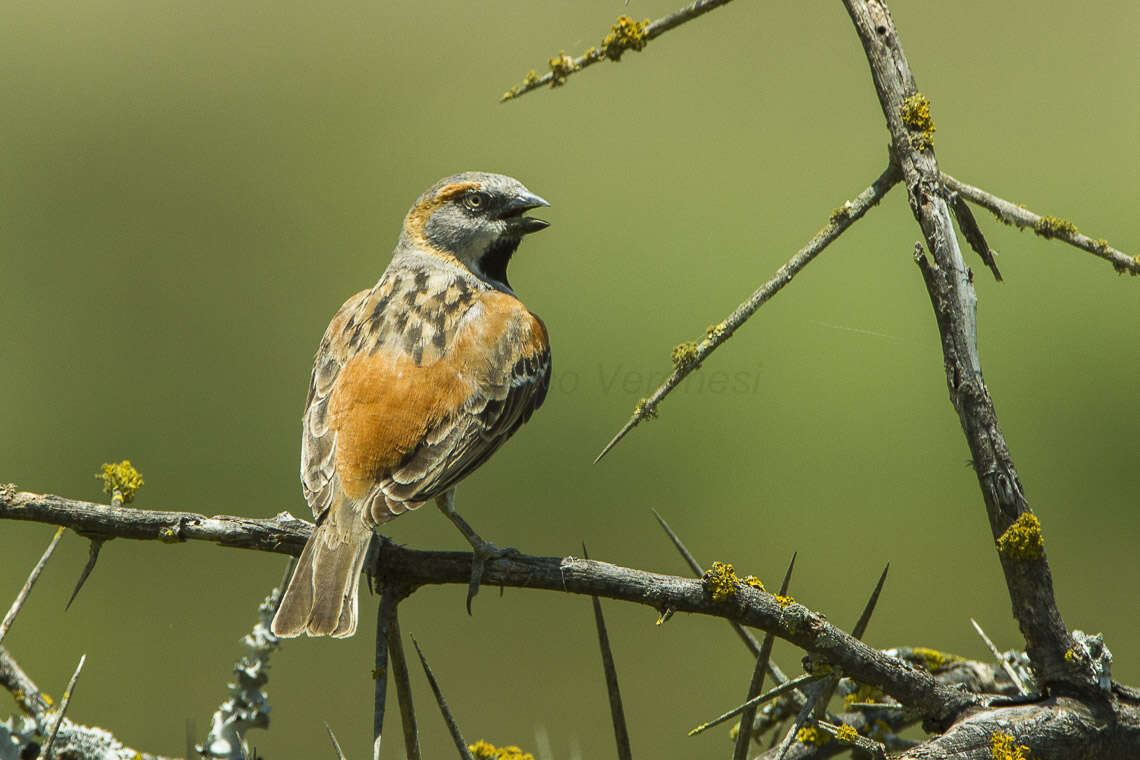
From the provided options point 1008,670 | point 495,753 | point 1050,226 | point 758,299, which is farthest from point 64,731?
point 1050,226

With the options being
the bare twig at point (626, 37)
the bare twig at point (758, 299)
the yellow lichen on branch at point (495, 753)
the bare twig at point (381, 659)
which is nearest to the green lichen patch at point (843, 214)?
A: the bare twig at point (758, 299)

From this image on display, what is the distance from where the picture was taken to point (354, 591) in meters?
3.07

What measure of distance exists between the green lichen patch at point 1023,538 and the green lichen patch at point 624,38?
123 centimetres

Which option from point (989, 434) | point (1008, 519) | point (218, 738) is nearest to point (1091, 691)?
point (1008, 519)

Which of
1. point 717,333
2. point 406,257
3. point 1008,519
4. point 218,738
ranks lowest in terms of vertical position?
point 218,738

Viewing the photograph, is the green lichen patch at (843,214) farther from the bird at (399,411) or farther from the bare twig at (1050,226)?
A: the bird at (399,411)

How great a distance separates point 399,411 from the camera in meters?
3.46

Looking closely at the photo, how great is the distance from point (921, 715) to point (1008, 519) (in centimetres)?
51

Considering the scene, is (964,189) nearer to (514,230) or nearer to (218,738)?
(218,738)

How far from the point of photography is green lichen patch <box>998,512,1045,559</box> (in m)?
2.22

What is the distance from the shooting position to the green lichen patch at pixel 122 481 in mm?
2496

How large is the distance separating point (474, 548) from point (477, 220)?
1.93 m

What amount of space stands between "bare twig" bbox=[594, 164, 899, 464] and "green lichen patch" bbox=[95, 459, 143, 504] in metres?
1.05

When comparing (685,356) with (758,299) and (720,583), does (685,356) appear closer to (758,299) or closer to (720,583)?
(758,299)
